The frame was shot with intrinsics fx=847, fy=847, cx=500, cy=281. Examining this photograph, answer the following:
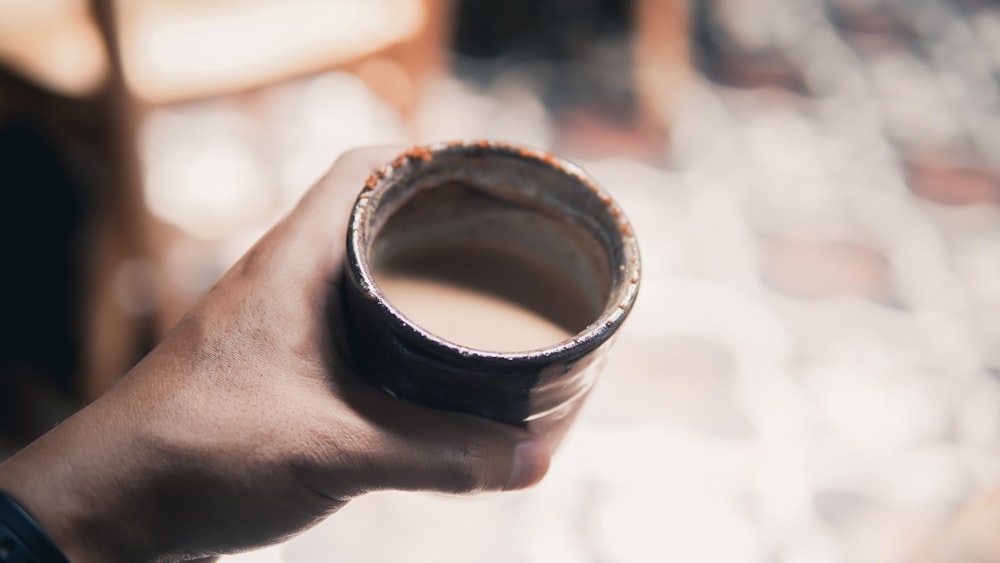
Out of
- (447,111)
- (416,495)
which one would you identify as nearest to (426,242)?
(416,495)

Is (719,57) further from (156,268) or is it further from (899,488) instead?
(156,268)

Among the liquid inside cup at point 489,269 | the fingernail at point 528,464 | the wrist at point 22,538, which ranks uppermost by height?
the liquid inside cup at point 489,269

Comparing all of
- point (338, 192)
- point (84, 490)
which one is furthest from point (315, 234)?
point (84, 490)

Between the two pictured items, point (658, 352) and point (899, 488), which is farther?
point (658, 352)

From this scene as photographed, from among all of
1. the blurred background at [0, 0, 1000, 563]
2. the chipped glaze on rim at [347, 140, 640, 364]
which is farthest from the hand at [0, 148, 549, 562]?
the blurred background at [0, 0, 1000, 563]

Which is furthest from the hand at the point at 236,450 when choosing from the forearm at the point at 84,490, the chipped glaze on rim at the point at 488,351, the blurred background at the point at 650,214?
the blurred background at the point at 650,214

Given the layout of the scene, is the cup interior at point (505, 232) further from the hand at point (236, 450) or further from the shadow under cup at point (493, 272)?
the hand at point (236, 450)

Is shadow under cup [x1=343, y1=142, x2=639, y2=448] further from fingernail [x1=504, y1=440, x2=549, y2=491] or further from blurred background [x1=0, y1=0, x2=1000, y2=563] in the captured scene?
blurred background [x1=0, y1=0, x2=1000, y2=563]

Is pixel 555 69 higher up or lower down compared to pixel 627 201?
higher up
